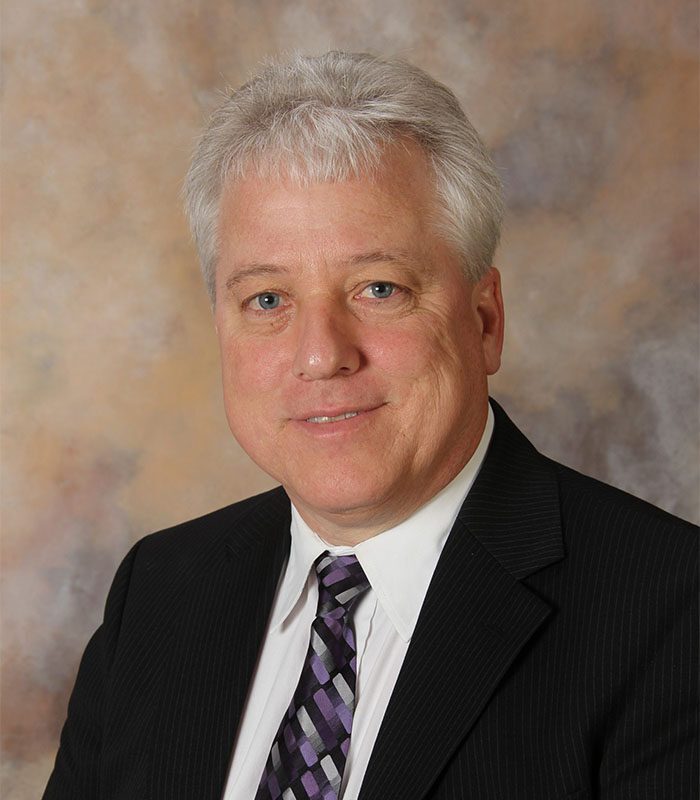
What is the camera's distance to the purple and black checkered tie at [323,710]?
242 centimetres

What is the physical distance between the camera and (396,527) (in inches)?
102

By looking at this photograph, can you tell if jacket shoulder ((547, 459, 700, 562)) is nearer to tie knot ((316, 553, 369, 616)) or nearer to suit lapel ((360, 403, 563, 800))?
suit lapel ((360, 403, 563, 800))

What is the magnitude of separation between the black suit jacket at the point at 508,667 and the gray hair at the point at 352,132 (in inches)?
19.3

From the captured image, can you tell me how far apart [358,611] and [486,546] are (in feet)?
1.02

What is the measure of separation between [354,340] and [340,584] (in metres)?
0.53

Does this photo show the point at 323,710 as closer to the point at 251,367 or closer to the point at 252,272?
the point at 251,367

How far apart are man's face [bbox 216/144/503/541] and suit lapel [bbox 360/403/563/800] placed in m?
0.14

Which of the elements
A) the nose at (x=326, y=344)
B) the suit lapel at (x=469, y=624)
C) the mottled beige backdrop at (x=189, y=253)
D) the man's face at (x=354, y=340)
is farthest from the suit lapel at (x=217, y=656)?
the mottled beige backdrop at (x=189, y=253)

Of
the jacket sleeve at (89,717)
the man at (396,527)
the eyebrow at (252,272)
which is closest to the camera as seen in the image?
the man at (396,527)

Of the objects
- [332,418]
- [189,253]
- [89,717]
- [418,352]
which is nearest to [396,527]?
[332,418]

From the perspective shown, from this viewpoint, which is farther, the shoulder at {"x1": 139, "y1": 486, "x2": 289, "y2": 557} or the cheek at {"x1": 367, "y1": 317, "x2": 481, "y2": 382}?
the shoulder at {"x1": 139, "y1": 486, "x2": 289, "y2": 557}

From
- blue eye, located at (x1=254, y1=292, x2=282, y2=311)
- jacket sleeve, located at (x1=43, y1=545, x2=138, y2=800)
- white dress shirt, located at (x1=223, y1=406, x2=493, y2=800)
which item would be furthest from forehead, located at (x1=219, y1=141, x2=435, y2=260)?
jacket sleeve, located at (x1=43, y1=545, x2=138, y2=800)

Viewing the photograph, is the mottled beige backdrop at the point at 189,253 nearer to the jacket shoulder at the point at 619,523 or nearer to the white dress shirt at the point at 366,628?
the white dress shirt at the point at 366,628

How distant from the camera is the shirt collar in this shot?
252 cm
